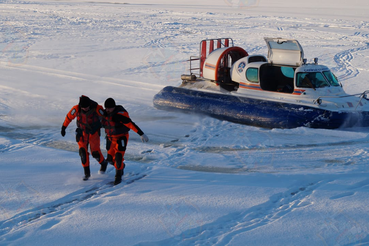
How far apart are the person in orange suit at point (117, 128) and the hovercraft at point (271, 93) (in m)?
3.33

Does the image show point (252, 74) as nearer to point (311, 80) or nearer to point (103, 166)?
point (311, 80)

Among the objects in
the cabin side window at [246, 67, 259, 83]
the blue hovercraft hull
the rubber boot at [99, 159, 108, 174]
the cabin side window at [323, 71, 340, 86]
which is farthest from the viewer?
the cabin side window at [246, 67, 259, 83]

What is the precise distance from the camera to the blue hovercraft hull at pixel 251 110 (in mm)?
7199

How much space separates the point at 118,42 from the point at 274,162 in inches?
520

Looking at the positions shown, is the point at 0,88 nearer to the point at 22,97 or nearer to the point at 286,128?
the point at 22,97

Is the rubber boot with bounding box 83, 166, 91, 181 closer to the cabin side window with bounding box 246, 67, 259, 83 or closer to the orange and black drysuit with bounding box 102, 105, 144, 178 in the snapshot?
the orange and black drysuit with bounding box 102, 105, 144, 178

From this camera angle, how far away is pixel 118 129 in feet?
16.4

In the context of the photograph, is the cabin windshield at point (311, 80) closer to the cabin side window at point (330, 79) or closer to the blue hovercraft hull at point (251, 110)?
the cabin side window at point (330, 79)

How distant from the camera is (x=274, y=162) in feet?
18.8

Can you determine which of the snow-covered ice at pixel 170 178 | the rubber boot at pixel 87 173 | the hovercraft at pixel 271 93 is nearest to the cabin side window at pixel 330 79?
the hovercraft at pixel 271 93

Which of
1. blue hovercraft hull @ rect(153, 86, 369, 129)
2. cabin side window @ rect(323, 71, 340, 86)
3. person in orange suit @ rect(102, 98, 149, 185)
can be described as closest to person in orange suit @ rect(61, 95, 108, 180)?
person in orange suit @ rect(102, 98, 149, 185)

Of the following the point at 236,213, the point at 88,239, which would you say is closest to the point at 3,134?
the point at 88,239

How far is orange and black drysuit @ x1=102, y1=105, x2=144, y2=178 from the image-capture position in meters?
5.00

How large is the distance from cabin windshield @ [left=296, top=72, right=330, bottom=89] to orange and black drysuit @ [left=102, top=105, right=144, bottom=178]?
400cm
